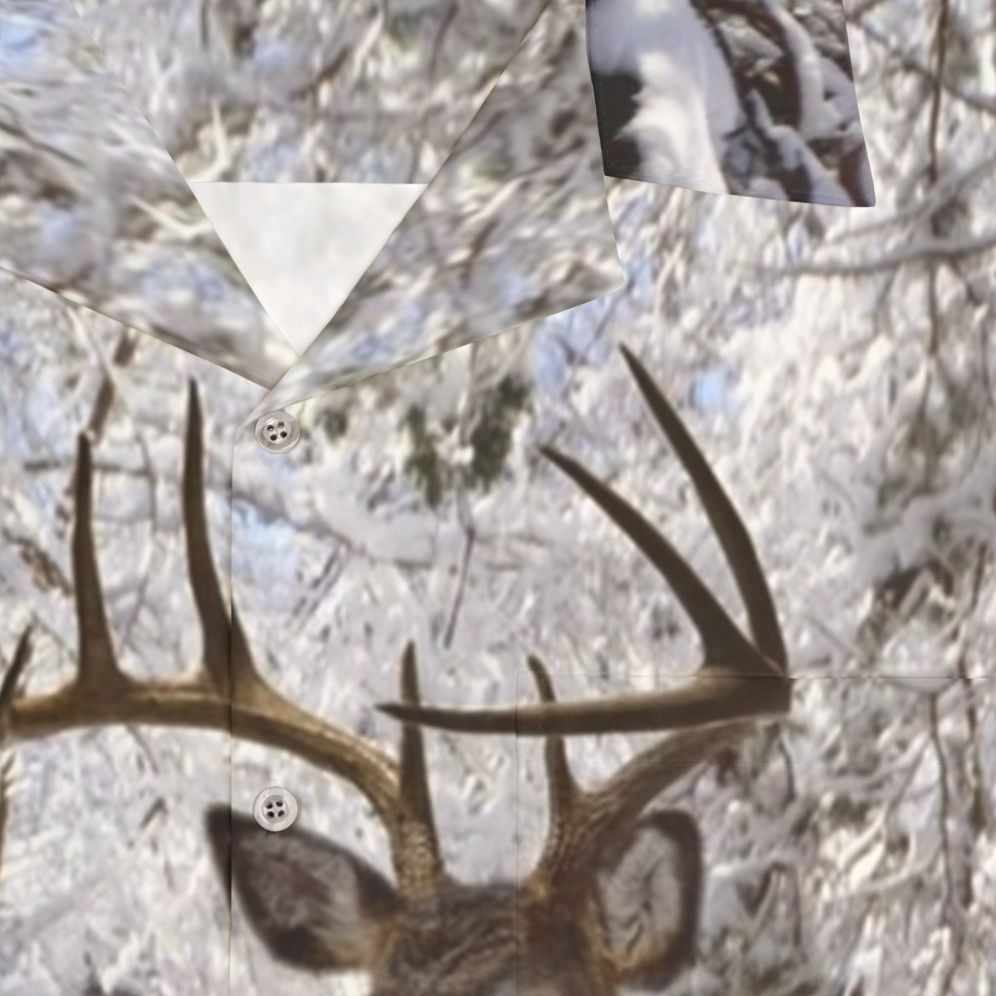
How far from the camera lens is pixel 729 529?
76 centimetres

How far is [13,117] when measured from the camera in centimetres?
77

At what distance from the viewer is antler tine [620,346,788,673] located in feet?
2.47

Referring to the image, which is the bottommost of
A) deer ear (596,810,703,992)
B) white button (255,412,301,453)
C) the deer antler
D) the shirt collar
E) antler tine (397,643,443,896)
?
deer ear (596,810,703,992)

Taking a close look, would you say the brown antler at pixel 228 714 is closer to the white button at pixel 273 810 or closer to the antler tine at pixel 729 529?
the white button at pixel 273 810

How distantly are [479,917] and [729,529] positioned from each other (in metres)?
0.25

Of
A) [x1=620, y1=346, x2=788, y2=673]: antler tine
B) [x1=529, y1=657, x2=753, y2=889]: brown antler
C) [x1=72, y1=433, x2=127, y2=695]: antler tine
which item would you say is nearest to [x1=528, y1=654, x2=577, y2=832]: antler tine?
[x1=529, y1=657, x2=753, y2=889]: brown antler

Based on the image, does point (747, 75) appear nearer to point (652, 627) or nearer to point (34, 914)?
point (652, 627)

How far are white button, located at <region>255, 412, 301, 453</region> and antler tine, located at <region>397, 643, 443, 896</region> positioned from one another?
136mm

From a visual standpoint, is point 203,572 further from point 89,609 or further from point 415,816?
point 415,816

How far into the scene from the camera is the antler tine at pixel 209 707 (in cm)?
73

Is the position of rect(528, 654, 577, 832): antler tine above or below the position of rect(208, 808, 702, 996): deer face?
above

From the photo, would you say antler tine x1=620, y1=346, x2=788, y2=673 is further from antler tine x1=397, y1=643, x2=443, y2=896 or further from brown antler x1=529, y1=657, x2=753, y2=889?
antler tine x1=397, y1=643, x2=443, y2=896

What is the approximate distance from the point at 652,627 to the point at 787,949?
18 cm

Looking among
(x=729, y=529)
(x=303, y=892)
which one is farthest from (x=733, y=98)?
(x=303, y=892)
